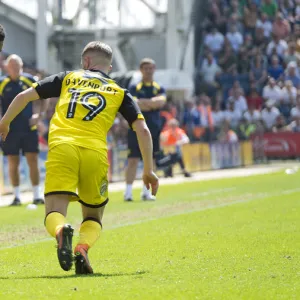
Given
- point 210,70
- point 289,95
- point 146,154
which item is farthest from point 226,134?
point 146,154

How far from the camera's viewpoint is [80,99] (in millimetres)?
7152

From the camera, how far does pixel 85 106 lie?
23.4 ft

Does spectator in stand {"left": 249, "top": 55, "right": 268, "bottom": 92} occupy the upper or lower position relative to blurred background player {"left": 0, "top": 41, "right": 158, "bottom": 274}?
lower

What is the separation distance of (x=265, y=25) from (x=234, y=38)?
1524 mm

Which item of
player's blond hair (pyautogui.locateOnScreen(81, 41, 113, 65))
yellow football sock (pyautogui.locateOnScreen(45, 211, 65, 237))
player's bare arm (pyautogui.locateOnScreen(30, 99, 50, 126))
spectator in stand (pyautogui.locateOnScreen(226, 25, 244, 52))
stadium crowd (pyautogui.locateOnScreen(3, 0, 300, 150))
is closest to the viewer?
yellow football sock (pyautogui.locateOnScreen(45, 211, 65, 237))

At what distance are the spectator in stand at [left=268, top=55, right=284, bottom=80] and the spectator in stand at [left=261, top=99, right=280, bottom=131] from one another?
1.59 m

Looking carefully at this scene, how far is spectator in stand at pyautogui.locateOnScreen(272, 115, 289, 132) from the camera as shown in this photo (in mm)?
32406

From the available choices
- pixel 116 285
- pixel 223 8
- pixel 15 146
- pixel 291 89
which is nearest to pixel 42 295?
pixel 116 285

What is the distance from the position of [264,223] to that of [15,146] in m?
5.05

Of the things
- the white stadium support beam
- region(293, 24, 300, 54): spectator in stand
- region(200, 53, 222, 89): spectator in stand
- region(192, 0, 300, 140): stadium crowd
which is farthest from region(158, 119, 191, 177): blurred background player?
region(293, 24, 300, 54): spectator in stand

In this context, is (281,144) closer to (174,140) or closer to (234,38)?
(234,38)

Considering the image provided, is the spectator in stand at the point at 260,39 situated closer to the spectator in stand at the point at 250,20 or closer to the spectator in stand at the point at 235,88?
the spectator in stand at the point at 250,20

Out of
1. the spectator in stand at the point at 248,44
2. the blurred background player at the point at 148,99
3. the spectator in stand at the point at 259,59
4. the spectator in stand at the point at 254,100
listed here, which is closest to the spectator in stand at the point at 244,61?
the spectator in stand at the point at 259,59

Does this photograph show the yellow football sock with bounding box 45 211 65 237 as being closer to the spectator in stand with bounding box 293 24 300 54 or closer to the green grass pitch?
the green grass pitch
